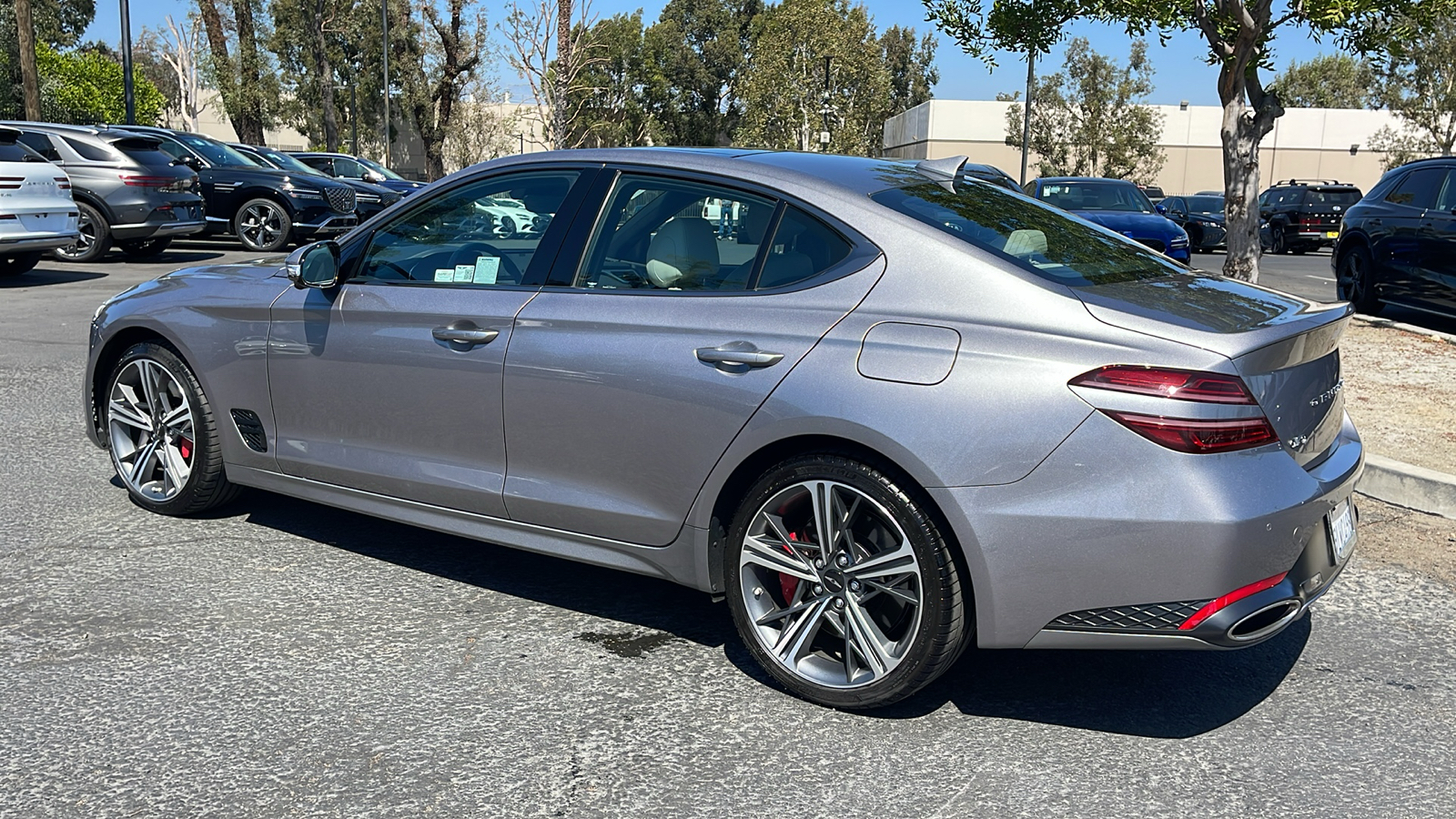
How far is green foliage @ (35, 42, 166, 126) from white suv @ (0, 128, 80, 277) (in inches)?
1583

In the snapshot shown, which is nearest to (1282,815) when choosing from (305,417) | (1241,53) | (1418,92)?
(305,417)

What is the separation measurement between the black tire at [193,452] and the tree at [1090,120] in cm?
5086

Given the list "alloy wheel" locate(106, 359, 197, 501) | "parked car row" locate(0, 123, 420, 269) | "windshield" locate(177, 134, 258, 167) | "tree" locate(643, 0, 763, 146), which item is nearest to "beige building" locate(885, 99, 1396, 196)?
"tree" locate(643, 0, 763, 146)

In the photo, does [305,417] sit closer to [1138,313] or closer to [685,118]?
[1138,313]

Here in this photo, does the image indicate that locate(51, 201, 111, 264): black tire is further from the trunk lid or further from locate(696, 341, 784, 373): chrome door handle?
the trunk lid

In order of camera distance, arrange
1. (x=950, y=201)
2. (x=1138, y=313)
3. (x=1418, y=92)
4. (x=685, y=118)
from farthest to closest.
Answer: (x=685, y=118), (x=1418, y=92), (x=950, y=201), (x=1138, y=313)

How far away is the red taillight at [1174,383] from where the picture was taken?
3.10m

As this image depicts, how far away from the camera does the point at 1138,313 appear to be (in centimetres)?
330

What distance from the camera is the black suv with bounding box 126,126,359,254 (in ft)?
61.9

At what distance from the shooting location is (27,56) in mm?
28094

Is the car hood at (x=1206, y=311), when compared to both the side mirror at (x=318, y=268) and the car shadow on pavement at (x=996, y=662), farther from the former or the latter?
the side mirror at (x=318, y=268)

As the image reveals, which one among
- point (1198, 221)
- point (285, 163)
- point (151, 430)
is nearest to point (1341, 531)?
point (151, 430)

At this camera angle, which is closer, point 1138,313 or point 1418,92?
point 1138,313

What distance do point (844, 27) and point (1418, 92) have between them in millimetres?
22276
